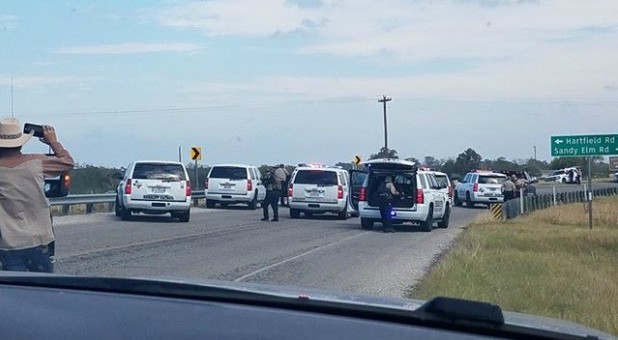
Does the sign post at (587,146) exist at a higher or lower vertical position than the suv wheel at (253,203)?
higher

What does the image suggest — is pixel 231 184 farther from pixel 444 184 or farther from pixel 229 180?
pixel 444 184

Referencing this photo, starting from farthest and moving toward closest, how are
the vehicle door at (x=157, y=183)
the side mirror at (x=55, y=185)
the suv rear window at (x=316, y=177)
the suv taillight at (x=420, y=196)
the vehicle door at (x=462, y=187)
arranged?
1. the vehicle door at (x=462, y=187)
2. the suv rear window at (x=316, y=177)
3. the vehicle door at (x=157, y=183)
4. the suv taillight at (x=420, y=196)
5. the side mirror at (x=55, y=185)

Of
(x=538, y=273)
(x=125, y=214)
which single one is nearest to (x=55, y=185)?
(x=538, y=273)

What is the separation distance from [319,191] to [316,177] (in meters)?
A: 0.65

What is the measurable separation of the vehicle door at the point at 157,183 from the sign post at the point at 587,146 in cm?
1073

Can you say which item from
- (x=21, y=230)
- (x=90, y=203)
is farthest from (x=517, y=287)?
(x=90, y=203)

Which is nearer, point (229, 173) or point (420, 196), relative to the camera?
point (420, 196)

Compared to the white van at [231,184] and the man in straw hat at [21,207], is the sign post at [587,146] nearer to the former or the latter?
the white van at [231,184]

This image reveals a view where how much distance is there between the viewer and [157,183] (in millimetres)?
29516

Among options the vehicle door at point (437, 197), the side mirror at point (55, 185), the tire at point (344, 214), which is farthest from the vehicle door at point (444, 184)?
the side mirror at point (55, 185)

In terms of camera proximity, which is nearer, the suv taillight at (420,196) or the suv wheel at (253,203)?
the suv taillight at (420,196)

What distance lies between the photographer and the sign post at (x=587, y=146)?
2998cm

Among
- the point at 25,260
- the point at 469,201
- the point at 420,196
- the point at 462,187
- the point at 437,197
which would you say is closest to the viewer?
the point at 25,260

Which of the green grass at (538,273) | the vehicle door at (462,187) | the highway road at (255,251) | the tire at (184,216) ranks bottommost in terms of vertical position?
the green grass at (538,273)
